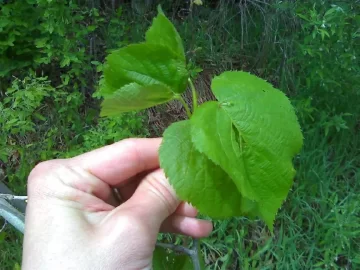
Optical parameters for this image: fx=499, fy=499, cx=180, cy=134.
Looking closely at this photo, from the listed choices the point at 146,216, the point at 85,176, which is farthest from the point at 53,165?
the point at 146,216

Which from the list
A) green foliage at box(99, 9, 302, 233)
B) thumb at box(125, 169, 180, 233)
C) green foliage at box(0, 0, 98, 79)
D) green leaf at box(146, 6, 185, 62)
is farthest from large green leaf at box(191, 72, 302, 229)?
green foliage at box(0, 0, 98, 79)

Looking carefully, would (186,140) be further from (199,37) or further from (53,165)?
(199,37)

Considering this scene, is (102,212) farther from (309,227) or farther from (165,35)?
(309,227)

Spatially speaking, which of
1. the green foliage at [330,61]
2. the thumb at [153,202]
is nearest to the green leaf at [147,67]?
the thumb at [153,202]

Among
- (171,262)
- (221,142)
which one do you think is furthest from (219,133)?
(171,262)

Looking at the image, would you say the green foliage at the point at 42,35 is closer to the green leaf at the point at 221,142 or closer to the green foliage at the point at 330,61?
the green foliage at the point at 330,61

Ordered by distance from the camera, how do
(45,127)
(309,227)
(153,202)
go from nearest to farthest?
1. (153,202)
2. (309,227)
3. (45,127)
